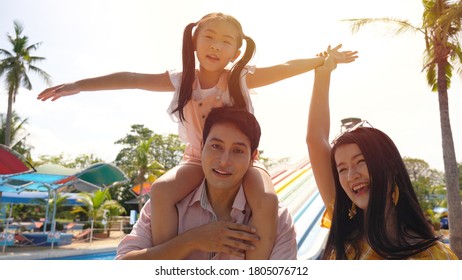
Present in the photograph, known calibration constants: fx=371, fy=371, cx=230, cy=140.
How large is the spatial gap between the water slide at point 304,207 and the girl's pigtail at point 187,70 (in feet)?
6.74

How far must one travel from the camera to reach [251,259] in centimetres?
141

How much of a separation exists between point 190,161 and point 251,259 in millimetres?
476

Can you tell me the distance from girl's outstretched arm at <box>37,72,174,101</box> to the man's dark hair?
1.03 ft

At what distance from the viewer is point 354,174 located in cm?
139

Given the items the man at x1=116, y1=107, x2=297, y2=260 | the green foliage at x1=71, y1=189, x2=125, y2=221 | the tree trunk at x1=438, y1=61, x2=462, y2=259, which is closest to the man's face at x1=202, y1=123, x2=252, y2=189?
the man at x1=116, y1=107, x2=297, y2=260

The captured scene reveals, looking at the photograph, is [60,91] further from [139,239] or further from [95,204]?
[95,204]

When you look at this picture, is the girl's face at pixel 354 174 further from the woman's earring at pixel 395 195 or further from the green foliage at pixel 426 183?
the green foliage at pixel 426 183

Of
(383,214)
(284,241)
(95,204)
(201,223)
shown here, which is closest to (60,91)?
(201,223)

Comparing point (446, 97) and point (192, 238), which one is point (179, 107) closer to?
point (192, 238)

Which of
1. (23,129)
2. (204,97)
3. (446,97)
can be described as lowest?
(204,97)

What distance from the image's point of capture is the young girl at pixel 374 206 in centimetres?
130

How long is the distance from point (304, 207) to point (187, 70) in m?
5.18
